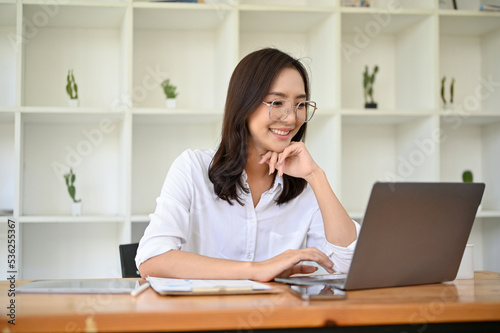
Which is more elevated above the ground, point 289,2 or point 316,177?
point 289,2

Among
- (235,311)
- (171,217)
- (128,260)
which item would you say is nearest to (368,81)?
(128,260)

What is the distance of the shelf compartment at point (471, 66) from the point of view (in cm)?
347

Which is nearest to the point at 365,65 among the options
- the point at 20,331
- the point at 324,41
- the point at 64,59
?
the point at 324,41

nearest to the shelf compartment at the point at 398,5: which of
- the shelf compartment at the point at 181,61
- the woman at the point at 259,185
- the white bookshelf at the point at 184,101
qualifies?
the white bookshelf at the point at 184,101

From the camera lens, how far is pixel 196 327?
934 millimetres

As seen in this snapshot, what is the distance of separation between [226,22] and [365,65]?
951 millimetres

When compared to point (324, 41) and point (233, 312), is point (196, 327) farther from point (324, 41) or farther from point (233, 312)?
point (324, 41)

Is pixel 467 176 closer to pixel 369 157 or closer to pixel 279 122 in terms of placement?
pixel 369 157

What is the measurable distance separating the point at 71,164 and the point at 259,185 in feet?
5.15

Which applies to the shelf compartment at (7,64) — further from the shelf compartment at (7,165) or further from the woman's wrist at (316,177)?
the woman's wrist at (316,177)

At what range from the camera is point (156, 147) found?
330 cm

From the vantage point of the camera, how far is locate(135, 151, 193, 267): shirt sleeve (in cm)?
156

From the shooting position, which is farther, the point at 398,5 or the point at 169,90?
the point at 398,5

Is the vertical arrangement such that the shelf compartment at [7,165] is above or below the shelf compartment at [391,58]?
below
